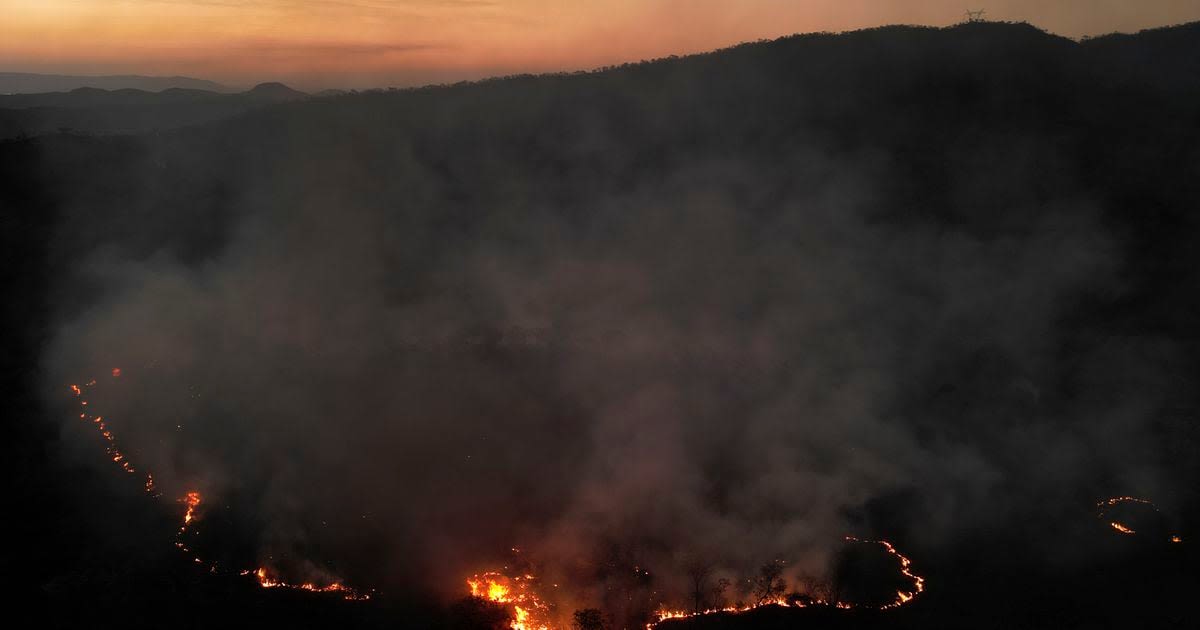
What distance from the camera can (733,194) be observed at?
131 ft

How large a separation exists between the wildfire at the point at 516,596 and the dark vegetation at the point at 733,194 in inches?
24.0

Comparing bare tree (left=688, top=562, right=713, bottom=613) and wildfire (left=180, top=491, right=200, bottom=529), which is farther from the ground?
bare tree (left=688, top=562, right=713, bottom=613)

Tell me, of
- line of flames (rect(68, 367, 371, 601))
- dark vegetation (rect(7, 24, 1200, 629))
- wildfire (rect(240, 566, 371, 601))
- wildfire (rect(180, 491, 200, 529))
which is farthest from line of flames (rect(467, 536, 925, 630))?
wildfire (rect(180, 491, 200, 529))

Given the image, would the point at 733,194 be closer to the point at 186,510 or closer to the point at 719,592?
the point at 719,592

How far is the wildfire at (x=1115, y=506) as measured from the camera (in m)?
22.3

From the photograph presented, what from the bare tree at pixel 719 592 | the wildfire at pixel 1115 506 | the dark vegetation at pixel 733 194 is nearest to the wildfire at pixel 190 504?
the dark vegetation at pixel 733 194

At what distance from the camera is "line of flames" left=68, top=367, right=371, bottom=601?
20.0m

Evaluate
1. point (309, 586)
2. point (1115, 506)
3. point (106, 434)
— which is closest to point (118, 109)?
point (106, 434)

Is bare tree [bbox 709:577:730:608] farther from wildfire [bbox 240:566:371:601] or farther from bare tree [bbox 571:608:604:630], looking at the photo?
wildfire [bbox 240:566:371:601]

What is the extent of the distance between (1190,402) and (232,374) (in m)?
36.0

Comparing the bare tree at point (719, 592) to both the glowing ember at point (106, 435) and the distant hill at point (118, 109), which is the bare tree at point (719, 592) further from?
the distant hill at point (118, 109)

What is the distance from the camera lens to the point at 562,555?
67.9ft

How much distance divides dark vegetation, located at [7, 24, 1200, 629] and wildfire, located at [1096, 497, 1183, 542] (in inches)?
16.3

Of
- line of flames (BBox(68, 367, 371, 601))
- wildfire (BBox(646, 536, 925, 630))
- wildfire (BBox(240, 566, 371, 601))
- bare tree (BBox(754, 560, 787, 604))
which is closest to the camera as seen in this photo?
wildfire (BBox(646, 536, 925, 630))
